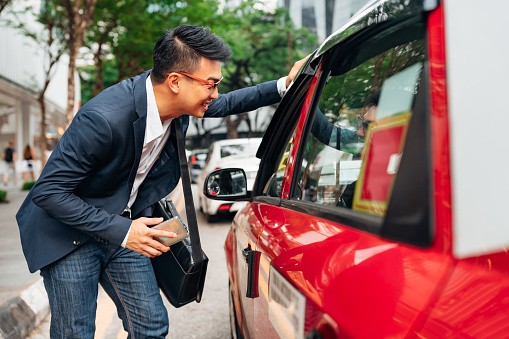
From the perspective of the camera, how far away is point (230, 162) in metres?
7.83

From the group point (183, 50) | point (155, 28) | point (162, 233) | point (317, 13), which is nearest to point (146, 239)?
point (162, 233)

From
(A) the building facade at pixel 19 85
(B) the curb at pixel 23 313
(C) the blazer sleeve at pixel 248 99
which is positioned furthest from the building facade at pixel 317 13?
(C) the blazer sleeve at pixel 248 99

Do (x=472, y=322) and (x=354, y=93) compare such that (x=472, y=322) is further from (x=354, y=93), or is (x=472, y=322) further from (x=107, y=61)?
(x=107, y=61)

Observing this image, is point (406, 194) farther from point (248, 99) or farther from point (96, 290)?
point (248, 99)

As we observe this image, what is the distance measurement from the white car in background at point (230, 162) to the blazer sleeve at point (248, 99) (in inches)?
182

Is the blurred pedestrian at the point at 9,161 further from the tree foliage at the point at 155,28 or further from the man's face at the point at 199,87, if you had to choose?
the man's face at the point at 199,87

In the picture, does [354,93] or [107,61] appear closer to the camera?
[354,93]

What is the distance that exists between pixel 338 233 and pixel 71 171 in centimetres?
122

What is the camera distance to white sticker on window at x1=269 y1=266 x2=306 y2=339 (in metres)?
1.13

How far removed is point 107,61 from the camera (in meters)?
18.7

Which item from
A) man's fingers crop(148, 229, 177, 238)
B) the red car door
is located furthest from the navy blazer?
the red car door

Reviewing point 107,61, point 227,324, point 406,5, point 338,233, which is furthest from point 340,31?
point 107,61

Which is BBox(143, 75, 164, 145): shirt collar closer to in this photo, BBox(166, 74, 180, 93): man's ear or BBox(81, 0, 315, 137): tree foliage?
BBox(166, 74, 180, 93): man's ear

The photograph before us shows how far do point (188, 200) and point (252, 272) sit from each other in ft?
1.94
